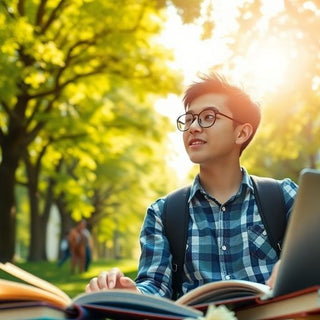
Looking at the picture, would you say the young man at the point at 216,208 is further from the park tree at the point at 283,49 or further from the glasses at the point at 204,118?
the park tree at the point at 283,49

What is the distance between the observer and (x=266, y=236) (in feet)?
8.39

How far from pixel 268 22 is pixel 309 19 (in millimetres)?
1109

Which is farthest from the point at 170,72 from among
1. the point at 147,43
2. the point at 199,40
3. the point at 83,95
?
the point at 199,40

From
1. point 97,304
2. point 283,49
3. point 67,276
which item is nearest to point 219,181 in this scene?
point 97,304

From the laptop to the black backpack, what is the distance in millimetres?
833

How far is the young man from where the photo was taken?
253 centimetres

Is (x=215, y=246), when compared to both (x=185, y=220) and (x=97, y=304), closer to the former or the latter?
(x=185, y=220)

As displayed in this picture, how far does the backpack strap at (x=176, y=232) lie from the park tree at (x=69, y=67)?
38.2 feet

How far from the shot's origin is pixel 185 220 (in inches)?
103

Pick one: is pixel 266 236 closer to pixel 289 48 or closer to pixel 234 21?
pixel 234 21

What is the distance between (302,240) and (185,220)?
0.99m

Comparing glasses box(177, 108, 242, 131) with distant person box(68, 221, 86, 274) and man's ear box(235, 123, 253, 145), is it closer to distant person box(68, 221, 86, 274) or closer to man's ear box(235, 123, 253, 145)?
man's ear box(235, 123, 253, 145)

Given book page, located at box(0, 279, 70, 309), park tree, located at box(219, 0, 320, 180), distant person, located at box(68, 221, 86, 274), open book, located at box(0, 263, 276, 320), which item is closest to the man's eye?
open book, located at box(0, 263, 276, 320)

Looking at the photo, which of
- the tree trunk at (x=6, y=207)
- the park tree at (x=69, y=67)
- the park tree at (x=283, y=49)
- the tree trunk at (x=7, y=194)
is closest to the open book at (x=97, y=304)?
the park tree at (x=283, y=49)
